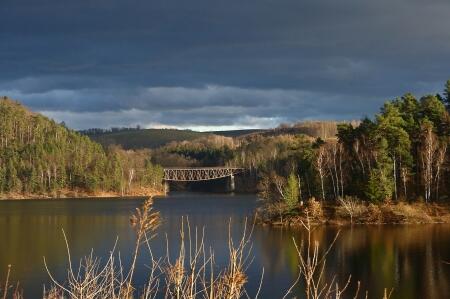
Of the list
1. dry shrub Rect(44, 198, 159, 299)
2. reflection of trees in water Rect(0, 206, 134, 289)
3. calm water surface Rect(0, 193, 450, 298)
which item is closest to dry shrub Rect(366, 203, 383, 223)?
calm water surface Rect(0, 193, 450, 298)

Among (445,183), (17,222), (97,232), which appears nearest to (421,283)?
(97,232)

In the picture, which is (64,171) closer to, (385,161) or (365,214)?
(385,161)

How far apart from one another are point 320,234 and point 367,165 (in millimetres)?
21562

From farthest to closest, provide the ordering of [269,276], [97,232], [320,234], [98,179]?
[98,179] < [97,232] < [320,234] < [269,276]

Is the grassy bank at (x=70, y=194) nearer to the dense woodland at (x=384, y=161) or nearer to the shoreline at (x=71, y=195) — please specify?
the shoreline at (x=71, y=195)

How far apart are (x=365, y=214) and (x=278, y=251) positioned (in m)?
23.8

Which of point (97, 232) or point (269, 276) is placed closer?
point (269, 276)

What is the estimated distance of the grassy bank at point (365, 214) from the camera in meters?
72.7

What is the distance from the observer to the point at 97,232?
68438mm

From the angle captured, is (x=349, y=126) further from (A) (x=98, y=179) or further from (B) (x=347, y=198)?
(A) (x=98, y=179)

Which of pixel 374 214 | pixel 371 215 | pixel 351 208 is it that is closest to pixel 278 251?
pixel 351 208

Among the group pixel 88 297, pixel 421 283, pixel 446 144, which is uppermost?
pixel 446 144

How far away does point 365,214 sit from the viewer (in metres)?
73.4

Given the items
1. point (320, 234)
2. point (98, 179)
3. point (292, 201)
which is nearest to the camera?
point (320, 234)
